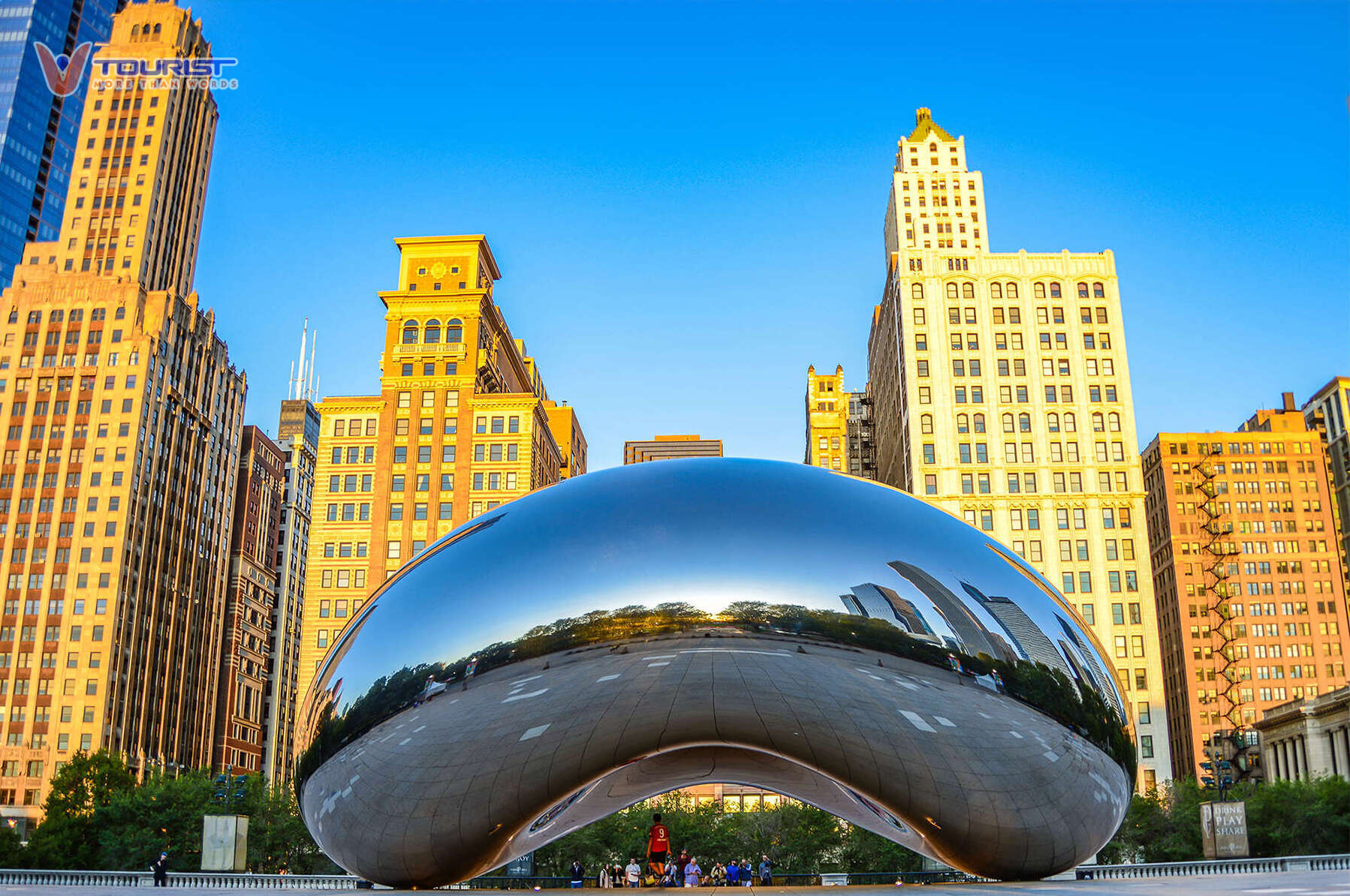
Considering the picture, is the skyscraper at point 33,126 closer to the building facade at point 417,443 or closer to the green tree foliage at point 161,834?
the building facade at point 417,443

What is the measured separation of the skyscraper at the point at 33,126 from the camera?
14612 centimetres

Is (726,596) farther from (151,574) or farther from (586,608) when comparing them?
(151,574)

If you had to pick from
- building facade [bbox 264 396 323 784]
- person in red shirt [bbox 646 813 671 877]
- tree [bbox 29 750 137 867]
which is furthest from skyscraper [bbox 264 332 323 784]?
person in red shirt [bbox 646 813 671 877]

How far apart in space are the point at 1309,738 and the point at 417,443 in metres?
82.4

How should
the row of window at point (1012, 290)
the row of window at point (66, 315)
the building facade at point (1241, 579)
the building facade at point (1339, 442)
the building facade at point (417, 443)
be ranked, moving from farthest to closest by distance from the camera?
the building facade at point (1339, 442)
the building facade at point (1241, 579)
the row of window at point (66, 315)
the row of window at point (1012, 290)
the building facade at point (417, 443)

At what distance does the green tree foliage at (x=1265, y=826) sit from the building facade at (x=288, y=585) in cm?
10430

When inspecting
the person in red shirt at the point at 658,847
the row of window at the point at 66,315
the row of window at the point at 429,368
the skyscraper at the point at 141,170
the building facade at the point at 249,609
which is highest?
the skyscraper at the point at 141,170

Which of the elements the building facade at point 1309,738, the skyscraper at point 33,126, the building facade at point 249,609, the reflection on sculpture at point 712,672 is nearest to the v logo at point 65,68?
the skyscraper at point 33,126

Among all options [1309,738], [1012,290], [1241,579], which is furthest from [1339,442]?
[1012,290]

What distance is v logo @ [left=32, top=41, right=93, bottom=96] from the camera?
12369cm

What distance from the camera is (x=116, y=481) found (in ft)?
343

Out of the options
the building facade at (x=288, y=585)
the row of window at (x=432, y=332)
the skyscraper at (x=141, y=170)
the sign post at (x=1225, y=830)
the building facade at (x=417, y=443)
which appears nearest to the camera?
the sign post at (x=1225, y=830)

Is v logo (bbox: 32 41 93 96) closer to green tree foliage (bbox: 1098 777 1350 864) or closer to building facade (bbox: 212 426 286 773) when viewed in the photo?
building facade (bbox: 212 426 286 773)

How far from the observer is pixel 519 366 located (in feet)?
422
